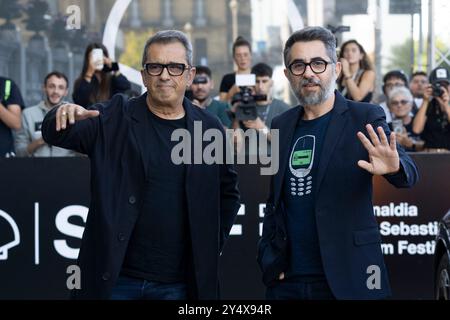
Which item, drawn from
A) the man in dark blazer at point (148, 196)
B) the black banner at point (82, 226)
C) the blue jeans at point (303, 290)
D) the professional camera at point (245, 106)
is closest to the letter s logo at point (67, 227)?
the black banner at point (82, 226)

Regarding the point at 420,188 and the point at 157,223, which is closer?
the point at 157,223

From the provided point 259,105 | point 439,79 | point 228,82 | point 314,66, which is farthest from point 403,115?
point 314,66

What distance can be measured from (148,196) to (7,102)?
5.85 m

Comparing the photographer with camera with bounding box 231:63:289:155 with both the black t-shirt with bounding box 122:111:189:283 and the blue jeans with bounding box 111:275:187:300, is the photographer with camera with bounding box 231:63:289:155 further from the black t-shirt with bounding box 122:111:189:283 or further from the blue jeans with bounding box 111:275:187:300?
the blue jeans with bounding box 111:275:187:300

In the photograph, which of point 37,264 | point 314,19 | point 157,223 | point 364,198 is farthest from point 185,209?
point 314,19

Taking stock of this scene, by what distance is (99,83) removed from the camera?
9.57 meters

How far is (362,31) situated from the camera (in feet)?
39.1

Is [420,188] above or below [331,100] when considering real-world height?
below

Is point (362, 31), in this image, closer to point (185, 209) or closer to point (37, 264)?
point (37, 264)

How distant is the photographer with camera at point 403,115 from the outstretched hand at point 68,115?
5633 millimetres

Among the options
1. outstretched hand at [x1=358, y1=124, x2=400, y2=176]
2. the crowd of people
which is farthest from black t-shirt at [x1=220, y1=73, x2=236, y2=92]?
outstretched hand at [x1=358, y1=124, x2=400, y2=176]

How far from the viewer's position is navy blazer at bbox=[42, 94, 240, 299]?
466cm
